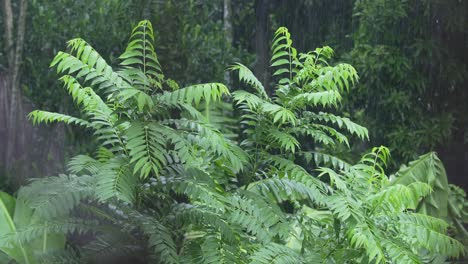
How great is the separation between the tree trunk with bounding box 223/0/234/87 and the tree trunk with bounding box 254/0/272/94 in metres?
0.34

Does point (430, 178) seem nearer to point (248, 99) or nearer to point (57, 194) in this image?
point (248, 99)

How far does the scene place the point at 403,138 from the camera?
25.9 feet

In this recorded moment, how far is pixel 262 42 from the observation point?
8.20 metres

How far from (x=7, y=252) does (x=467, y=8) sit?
19.1 ft

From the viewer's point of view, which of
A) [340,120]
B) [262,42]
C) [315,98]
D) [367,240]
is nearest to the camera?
[367,240]

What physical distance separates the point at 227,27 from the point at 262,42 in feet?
1.52

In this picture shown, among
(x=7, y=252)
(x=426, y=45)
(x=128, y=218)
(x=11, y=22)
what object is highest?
(x=11, y=22)

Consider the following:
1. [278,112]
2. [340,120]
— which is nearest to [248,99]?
[278,112]

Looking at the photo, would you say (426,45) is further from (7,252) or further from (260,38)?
(7,252)

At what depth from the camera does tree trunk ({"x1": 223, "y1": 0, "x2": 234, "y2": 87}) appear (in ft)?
26.1

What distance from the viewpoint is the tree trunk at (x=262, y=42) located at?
8.01 meters

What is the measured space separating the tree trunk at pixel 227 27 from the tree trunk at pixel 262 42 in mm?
344

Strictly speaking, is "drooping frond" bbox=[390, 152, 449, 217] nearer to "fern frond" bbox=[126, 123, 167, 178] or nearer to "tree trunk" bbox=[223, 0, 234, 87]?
"tree trunk" bbox=[223, 0, 234, 87]

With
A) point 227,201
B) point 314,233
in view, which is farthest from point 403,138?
point 227,201
